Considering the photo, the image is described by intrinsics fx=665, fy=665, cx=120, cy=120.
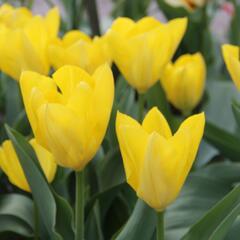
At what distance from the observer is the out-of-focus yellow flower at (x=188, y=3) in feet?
4.02

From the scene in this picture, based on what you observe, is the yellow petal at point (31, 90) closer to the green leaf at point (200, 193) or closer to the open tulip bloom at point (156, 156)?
the open tulip bloom at point (156, 156)

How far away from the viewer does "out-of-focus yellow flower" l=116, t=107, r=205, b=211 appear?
474 mm

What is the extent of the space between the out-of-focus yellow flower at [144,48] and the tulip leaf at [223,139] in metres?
0.13

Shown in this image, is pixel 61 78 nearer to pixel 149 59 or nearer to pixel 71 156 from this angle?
pixel 71 156

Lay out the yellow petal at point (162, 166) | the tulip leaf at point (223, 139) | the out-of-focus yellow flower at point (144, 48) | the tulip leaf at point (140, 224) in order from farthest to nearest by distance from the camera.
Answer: the tulip leaf at point (223, 139)
the out-of-focus yellow flower at point (144, 48)
the tulip leaf at point (140, 224)
the yellow petal at point (162, 166)

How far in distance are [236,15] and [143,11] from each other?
0.66 ft

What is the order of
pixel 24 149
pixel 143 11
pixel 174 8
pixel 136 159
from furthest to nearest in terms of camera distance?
pixel 143 11 → pixel 174 8 → pixel 24 149 → pixel 136 159

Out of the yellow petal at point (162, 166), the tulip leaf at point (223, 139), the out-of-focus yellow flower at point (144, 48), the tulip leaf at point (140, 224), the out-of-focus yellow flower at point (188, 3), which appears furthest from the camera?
the out-of-focus yellow flower at point (188, 3)

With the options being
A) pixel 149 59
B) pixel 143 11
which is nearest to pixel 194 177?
pixel 149 59

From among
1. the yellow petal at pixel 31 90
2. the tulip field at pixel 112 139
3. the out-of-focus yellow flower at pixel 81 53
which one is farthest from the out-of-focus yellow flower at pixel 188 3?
the yellow petal at pixel 31 90

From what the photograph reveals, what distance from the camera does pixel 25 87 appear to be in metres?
0.55

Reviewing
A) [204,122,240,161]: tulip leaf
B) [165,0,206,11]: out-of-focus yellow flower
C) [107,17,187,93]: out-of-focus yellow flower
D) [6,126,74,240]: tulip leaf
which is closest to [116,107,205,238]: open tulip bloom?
[6,126,74,240]: tulip leaf

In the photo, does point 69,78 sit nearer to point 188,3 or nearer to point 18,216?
point 18,216

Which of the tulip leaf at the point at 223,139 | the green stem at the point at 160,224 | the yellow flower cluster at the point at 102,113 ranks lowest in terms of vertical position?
the tulip leaf at the point at 223,139
